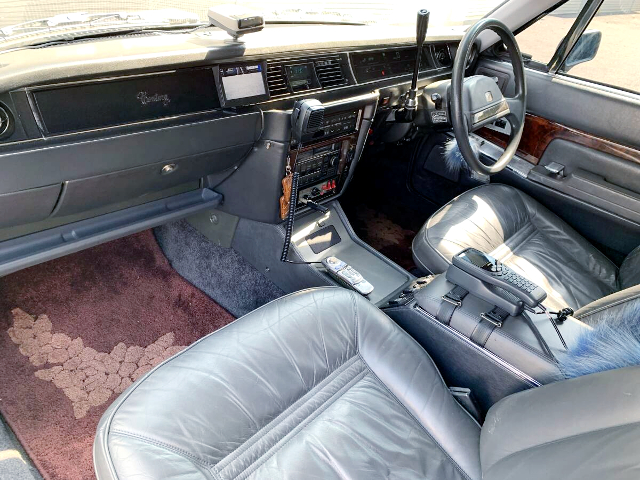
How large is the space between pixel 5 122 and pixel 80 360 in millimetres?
974

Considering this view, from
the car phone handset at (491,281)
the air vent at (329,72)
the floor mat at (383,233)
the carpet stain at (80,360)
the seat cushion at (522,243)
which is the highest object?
the air vent at (329,72)

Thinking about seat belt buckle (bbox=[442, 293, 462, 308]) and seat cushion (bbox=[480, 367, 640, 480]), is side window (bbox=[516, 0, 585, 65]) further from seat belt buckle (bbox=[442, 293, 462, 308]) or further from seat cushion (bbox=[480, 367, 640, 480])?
seat cushion (bbox=[480, 367, 640, 480])

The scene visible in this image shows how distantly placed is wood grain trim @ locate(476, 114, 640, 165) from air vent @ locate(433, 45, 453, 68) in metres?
0.36

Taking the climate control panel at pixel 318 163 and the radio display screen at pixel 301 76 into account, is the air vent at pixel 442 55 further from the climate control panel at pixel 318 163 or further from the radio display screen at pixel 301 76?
the radio display screen at pixel 301 76

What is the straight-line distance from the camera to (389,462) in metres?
1.07

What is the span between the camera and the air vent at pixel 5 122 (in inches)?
43.6

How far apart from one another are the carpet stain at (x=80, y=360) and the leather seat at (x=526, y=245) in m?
1.05

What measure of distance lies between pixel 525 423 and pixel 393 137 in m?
1.60

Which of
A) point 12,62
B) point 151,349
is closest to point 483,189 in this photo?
point 151,349

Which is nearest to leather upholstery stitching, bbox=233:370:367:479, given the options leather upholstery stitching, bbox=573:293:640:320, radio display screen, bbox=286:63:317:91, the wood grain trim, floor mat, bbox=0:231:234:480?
leather upholstery stitching, bbox=573:293:640:320

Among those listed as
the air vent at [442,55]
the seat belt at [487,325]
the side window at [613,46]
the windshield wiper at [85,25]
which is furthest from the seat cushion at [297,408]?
the side window at [613,46]

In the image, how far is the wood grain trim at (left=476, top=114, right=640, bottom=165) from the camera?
6.72 feet

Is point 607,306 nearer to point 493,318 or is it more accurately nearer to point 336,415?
point 493,318

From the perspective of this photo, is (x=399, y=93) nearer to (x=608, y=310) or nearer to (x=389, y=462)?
(x=608, y=310)
